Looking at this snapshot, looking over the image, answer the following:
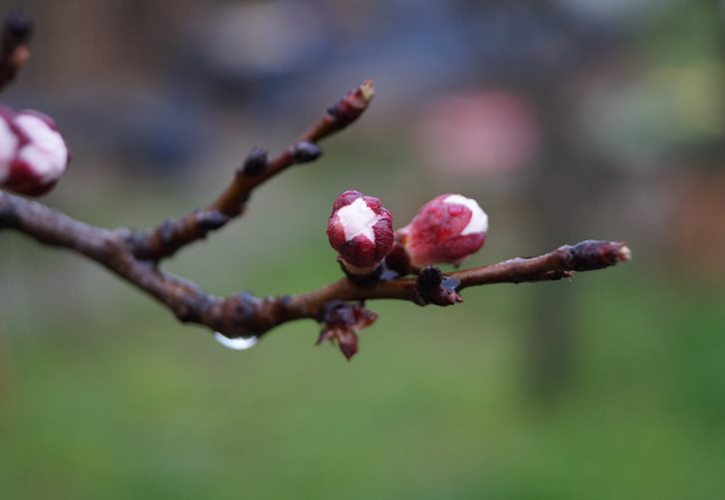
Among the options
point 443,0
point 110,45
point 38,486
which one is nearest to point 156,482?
point 38,486

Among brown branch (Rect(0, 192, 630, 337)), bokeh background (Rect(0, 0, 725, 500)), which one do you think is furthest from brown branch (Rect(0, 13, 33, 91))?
bokeh background (Rect(0, 0, 725, 500))

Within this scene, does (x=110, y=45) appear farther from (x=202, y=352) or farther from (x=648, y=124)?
(x=648, y=124)

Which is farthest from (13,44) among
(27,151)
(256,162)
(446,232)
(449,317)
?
(449,317)

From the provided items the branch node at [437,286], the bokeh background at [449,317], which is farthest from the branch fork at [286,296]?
the bokeh background at [449,317]

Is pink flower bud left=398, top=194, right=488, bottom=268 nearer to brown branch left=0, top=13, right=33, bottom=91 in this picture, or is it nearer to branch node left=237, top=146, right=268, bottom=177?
branch node left=237, top=146, right=268, bottom=177

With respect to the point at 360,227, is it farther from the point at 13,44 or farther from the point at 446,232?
the point at 13,44
